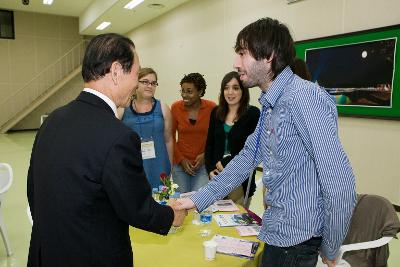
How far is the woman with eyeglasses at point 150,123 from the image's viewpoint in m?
2.75

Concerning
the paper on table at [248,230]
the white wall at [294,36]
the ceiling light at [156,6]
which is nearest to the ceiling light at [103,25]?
the white wall at [294,36]

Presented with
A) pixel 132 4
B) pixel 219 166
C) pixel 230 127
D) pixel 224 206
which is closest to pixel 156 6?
pixel 132 4

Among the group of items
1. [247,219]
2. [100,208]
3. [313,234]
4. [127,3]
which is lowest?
[247,219]

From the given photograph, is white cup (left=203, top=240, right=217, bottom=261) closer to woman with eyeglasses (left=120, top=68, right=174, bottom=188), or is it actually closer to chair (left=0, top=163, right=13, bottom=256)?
woman with eyeglasses (left=120, top=68, right=174, bottom=188)

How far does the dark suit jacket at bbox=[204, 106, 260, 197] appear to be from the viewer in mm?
2707

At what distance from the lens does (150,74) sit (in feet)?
9.11

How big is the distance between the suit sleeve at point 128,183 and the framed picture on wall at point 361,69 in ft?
10.1

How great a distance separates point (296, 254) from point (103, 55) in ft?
3.21

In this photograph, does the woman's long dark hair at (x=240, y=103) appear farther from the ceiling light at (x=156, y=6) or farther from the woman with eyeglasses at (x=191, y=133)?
the ceiling light at (x=156, y=6)

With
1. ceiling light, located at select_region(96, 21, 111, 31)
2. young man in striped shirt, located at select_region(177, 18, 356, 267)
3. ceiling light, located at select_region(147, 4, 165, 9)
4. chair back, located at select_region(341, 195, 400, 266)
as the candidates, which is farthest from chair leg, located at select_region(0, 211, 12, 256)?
ceiling light, located at select_region(96, 21, 111, 31)

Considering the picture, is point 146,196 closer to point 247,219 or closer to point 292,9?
point 247,219

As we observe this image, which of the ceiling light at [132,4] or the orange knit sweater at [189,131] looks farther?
the ceiling light at [132,4]

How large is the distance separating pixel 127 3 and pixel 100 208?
8.43 m

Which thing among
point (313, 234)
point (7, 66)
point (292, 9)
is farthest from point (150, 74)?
point (7, 66)
